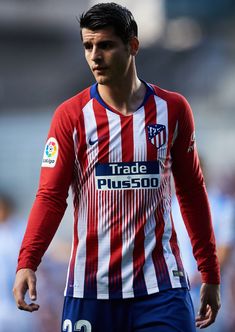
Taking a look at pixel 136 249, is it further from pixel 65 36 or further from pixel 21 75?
pixel 65 36

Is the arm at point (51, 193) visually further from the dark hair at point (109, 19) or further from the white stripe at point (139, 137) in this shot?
the dark hair at point (109, 19)

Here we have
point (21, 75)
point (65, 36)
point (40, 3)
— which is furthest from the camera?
point (40, 3)

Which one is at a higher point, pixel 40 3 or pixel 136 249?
pixel 40 3

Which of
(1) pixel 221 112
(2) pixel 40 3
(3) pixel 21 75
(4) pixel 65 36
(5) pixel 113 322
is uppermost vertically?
(2) pixel 40 3

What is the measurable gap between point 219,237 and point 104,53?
3777 millimetres

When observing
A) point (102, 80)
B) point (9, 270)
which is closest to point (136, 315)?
point (102, 80)

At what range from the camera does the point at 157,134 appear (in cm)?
515

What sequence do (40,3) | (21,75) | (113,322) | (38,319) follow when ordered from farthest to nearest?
1. (40,3)
2. (21,75)
3. (38,319)
4. (113,322)

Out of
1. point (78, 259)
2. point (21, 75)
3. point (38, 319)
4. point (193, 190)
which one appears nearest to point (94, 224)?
point (78, 259)

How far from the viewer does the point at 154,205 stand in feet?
16.7

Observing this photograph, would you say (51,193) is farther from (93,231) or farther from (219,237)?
(219,237)

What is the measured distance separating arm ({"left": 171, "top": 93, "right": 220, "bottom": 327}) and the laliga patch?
1.75 ft

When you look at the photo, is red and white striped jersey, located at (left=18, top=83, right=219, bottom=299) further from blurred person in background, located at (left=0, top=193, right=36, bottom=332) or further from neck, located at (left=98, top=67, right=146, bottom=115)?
blurred person in background, located at (left=0, top=193, right=36, bottom=332)

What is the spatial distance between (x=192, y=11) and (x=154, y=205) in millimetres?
13405
